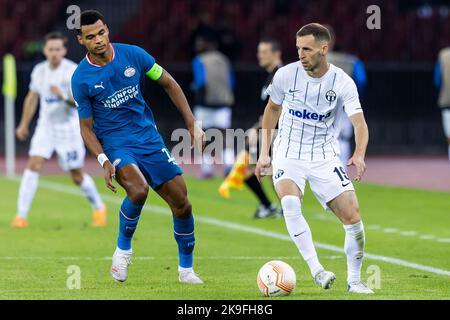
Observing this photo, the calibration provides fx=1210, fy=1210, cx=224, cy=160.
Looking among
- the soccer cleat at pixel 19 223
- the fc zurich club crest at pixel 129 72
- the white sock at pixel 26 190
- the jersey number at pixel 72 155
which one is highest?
the fc zurich club crest at pixel 129 72

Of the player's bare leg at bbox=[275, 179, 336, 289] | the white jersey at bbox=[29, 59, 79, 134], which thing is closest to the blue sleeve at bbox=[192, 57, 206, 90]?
the white jersey at bbox=[29, 59, 79, 134]

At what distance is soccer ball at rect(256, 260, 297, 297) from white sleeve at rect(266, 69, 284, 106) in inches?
52.3

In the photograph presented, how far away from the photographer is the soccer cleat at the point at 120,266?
982cm

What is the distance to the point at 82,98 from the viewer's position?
9633mm

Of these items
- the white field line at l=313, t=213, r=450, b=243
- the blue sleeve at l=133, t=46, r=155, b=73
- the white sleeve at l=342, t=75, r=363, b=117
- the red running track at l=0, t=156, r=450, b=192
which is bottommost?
the red running track at l=0, t=156, r=450, b=192

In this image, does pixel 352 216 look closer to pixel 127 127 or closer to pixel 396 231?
pixel 127 127

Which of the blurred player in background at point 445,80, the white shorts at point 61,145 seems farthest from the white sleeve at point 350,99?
the blurred player in background at point 445,80

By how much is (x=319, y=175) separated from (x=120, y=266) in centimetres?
181

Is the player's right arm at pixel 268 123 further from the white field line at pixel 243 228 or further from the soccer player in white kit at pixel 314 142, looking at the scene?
the white field line at pixel 243 228

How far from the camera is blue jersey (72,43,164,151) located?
9.62 meters

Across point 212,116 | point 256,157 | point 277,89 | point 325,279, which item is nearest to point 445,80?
point 212,116

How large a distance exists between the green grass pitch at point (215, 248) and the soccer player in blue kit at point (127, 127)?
0.51 metres

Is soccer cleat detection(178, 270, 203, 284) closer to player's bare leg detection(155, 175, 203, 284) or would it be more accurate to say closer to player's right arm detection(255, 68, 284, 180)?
player's bare leg detection(155, 175, 203, 284)

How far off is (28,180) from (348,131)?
7.30m
